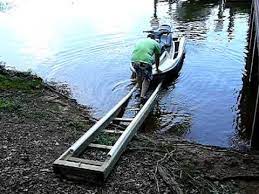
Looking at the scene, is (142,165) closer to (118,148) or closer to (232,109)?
(118,148)

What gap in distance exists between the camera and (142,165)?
7.08 m

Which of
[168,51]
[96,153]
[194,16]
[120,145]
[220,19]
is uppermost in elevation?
[194,16]

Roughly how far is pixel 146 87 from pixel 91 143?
4.41 metres

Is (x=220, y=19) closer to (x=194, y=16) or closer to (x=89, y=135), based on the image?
(x=194, y=16)

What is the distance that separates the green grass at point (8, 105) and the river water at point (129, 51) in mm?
2560

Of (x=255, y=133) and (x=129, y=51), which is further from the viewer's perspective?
(x=129, y=51)

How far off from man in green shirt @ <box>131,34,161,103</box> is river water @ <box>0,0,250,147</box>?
81 cm

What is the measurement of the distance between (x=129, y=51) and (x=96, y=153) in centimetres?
1061

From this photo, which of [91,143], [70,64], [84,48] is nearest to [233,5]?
[84,48]

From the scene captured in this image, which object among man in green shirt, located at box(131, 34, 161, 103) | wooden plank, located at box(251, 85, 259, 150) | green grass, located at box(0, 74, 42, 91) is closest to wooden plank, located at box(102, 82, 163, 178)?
man in green shirt, located at box(131, 34, 161, 103)

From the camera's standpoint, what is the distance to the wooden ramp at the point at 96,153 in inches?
249

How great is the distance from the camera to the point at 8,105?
9625mm

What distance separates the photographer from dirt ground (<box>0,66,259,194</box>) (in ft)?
20.7

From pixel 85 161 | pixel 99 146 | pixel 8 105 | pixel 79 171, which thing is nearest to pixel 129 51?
pixel 8 105
